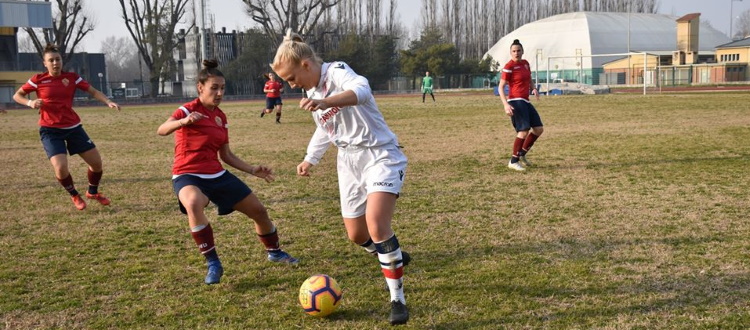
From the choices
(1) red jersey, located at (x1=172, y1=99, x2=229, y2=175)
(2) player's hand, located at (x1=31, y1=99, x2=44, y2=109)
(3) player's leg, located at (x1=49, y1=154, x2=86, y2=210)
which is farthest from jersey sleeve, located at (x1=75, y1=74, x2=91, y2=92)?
(1) red jersey, located at (x1=172, y1=99, x2=229, y2=175)

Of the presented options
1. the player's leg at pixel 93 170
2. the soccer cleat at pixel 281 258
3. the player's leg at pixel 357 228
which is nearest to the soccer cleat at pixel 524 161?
the soccer cleat at pixel 281 258

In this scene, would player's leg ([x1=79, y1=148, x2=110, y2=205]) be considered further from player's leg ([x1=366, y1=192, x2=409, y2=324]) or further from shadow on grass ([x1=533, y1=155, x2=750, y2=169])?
shadow on grass ([x1=533, y1=155, x2=750, y2=169])

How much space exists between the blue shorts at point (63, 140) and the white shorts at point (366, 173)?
5091 millimetres

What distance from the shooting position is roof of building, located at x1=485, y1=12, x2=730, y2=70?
77.1 meters

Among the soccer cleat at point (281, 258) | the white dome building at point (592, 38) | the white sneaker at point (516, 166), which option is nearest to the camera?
the soccer cleat at point (281, 258)

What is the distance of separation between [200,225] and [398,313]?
183 centimetres

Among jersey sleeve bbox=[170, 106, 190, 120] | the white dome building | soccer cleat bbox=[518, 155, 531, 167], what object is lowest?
soccer cleat bbox=[518, 155, 531, 167]

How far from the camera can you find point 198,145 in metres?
5.34

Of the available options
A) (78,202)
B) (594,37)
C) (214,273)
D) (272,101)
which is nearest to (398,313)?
(214,273)

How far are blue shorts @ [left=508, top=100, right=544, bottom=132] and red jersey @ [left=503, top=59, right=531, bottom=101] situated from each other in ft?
0.38

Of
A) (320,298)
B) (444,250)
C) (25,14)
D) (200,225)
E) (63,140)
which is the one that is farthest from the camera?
(25,14)

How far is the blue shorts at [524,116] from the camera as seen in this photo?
1085cm

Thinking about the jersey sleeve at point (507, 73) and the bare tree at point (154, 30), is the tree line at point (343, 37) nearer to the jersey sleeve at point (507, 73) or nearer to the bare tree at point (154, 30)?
the bare tree at point (154, 30)

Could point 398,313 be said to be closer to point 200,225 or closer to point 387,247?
point 387,247
